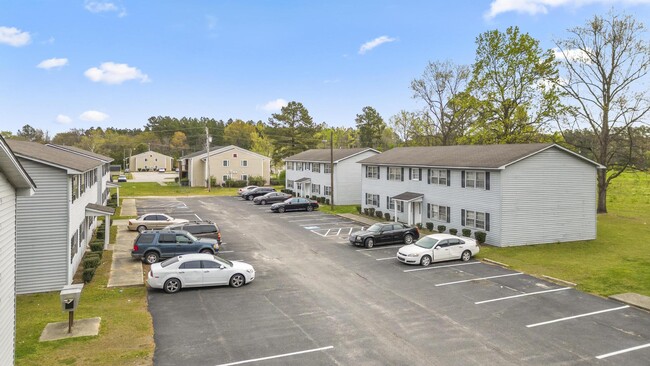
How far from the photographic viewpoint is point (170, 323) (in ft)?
50.1

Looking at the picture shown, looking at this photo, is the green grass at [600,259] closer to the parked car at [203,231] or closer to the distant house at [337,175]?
the parked car at [203,231]

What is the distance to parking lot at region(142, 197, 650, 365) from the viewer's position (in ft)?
41.8

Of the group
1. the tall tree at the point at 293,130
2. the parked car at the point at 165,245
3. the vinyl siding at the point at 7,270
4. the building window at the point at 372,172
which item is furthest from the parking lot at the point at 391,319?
the tall tree at the point at 293,130

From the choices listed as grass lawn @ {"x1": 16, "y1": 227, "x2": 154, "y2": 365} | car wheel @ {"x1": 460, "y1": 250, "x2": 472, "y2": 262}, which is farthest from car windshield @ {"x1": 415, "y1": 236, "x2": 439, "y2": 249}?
grass lawn @ {"x1": 16, "y1": 227, "x2": 154, "y2": 365}

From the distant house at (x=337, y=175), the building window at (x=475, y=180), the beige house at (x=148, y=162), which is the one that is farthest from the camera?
the beige house at (x=148, y=162)

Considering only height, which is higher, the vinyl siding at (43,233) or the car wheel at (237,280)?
the vinyl siding at (43,233)

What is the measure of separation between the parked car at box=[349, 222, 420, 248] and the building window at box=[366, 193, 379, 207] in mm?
13297

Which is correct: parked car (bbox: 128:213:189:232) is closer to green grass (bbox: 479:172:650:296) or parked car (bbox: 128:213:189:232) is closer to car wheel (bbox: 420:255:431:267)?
car wheel (bbox: 420:255:431:267)

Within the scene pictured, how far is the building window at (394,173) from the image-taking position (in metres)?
39.8

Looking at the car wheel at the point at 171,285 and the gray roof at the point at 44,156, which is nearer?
the gray roof at the point at 44,156

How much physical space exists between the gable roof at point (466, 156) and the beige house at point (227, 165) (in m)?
33.6

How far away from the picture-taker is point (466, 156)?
34.0m

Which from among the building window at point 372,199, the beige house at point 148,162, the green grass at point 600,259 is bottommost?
the green grass at point 600,259

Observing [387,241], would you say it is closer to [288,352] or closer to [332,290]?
[332,290]
